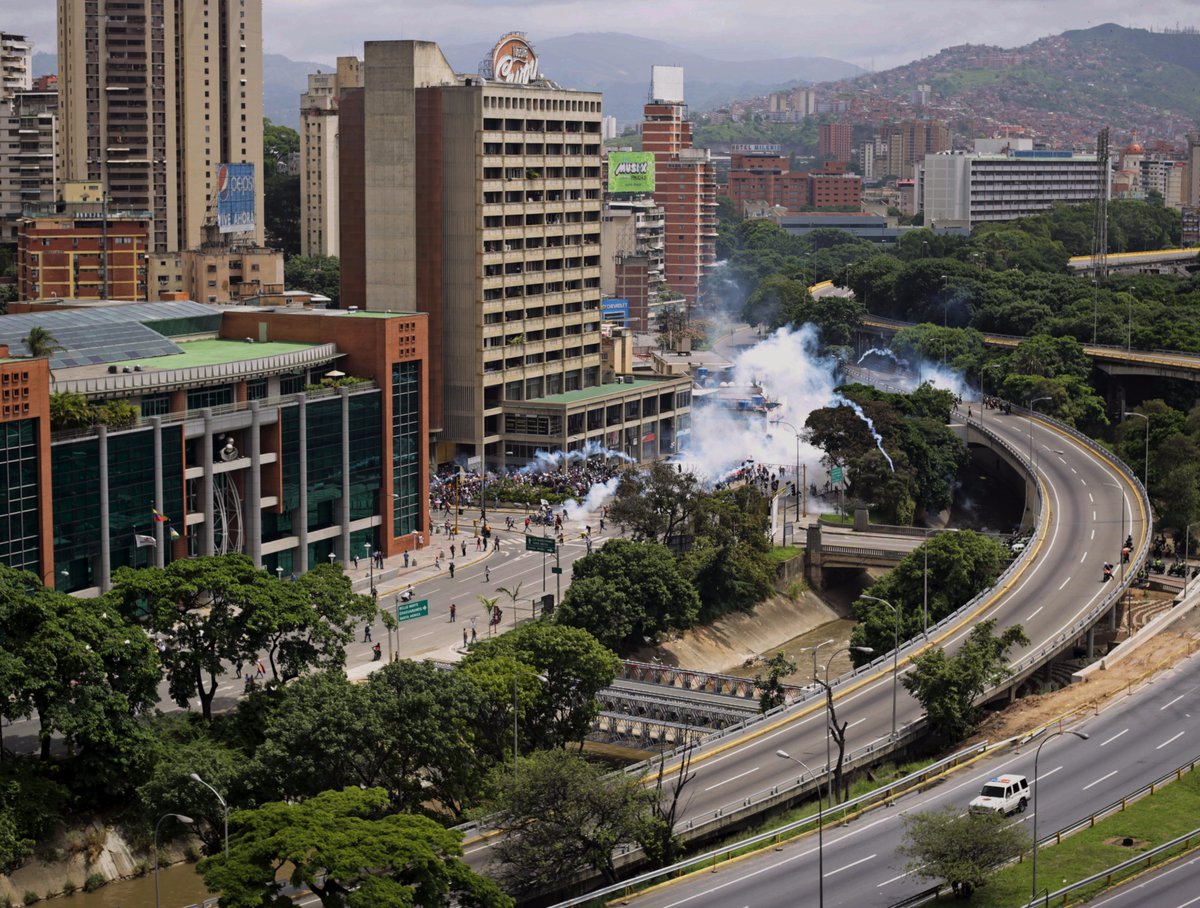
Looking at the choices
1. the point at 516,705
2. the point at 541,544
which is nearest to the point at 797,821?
the point at 516,705

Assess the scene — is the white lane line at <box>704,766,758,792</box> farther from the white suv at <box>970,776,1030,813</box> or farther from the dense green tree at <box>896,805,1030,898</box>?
the dense green tree at <box>896,805,1030,898</box>

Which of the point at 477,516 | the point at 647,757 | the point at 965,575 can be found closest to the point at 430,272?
the point at 477,516

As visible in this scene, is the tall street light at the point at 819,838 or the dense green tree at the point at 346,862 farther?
the tall street light at the point at 819,838

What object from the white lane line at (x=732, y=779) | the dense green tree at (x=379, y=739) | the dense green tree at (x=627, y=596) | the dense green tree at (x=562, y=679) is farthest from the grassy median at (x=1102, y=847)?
the dense green tree at (x=627, y=596)

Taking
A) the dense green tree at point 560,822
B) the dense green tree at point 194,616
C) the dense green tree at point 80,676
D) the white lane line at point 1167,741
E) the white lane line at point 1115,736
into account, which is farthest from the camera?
the white lane line at point 1115,736

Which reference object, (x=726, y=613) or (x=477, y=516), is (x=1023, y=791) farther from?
(x=477, y=516)

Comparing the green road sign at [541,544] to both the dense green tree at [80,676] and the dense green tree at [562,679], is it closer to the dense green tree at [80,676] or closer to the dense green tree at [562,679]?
the dense green tree at [562,679]
